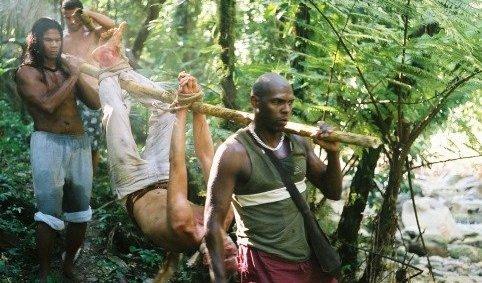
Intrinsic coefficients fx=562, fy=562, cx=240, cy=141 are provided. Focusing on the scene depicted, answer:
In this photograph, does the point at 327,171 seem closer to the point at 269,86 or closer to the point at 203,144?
the point at 269,86

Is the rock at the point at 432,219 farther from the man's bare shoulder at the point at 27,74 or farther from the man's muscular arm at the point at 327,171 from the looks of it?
the man's bare shoulder at the point at 27,74

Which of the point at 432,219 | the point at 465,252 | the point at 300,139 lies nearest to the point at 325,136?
the point at 300,139

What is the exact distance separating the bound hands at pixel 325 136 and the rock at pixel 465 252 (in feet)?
27.1

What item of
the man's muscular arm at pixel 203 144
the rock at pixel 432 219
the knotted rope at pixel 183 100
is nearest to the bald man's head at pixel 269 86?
the knotted rope at pixel 183 100

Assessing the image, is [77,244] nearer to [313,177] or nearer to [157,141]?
[157,141]

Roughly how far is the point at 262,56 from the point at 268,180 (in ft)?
13.2

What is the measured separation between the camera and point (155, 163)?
16.0 feet

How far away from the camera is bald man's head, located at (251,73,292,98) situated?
146 inches

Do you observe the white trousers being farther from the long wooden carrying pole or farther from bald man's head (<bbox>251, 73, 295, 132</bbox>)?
bald man's head (<bbox>251, 73, 295, 132</bbox>)

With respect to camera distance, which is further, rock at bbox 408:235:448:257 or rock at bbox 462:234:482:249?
rock at bbox 462:234:482:249

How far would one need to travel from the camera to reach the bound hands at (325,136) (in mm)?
3686

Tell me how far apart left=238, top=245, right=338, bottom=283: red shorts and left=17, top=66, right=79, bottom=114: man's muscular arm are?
2.46 meters

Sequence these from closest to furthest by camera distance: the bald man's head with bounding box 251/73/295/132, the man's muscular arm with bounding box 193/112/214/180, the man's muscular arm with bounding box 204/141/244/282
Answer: the man's muscular arm with bounding box 204/141/244/282, the bald man's head with bounding box 251/73/295/132, the man's muscular arm with bounding box 193/112/214/180

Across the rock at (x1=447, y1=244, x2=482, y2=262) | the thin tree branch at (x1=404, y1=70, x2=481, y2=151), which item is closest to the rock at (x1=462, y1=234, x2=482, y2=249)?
the rock at (x1=447, y1=244, x2=482, y2=262)
